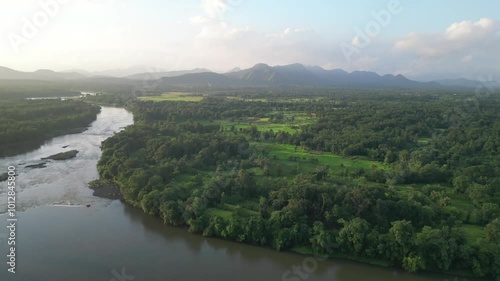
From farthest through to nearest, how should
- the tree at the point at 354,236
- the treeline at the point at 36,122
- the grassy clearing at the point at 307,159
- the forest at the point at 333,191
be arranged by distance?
1. the treeline at the point at 36,122
2. the grassy clearing at the point at 307,159
3. the tree at the point at 354,236
4. the forest at the point at 333,191

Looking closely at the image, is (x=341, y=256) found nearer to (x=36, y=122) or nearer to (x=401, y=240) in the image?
(x=401, y=240)

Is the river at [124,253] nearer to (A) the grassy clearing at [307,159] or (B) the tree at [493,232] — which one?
(B) the tree at [493,232]

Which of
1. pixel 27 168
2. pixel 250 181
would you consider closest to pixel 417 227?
pixel 250 181

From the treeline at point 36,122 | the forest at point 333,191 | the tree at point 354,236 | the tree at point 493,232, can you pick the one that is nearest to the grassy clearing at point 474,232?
the forest at point 333,191

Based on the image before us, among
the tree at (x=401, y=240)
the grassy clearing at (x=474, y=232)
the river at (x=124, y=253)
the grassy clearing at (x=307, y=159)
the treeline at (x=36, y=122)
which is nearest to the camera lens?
the river at (x=124, y=253)

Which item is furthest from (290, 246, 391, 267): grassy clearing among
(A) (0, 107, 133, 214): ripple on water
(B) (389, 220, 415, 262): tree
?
(A) (0, 107, 133, 214): ripple on water

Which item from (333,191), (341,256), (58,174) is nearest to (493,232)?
(341,256)

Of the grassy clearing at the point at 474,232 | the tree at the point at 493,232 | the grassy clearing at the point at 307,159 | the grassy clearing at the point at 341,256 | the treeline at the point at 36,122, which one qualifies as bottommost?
the grassy clearing at the point at 341,256

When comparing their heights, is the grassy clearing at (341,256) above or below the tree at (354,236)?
below

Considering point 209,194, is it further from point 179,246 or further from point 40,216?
point 40,216
